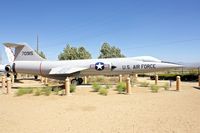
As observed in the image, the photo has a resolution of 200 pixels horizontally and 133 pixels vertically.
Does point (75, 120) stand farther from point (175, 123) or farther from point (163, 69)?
point (163, 69)

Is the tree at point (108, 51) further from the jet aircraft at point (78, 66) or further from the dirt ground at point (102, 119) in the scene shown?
the dirt ground at point (102, 119)

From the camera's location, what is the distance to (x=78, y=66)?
2331 cm

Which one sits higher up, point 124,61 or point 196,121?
point 124,61

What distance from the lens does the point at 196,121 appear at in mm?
7848

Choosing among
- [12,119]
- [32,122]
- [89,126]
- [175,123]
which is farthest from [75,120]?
[175,123]

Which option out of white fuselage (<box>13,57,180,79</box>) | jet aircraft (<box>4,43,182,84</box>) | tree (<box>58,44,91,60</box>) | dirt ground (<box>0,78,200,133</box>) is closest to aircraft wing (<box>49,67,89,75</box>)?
jet aircraft (<box>4,43,182,84</box>)

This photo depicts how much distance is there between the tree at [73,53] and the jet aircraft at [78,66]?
42.1 m

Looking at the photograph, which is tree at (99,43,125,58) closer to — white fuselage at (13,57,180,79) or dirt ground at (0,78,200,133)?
white fuselage at (13,57,180,79)

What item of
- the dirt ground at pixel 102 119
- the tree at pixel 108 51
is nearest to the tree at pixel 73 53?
Result: the tree at pixel 108 51

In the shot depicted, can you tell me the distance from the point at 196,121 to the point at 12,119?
671 centimetres

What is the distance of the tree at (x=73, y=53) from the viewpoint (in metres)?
66.5

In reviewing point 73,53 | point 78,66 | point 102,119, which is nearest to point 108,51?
point 73,53

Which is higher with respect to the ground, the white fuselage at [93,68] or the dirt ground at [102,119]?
the white fuselage at [93,68]

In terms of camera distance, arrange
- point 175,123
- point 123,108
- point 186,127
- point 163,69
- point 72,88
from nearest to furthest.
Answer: point 186,127 → point 175,123 → point 123,108 → point 72,88 → point 163,69
